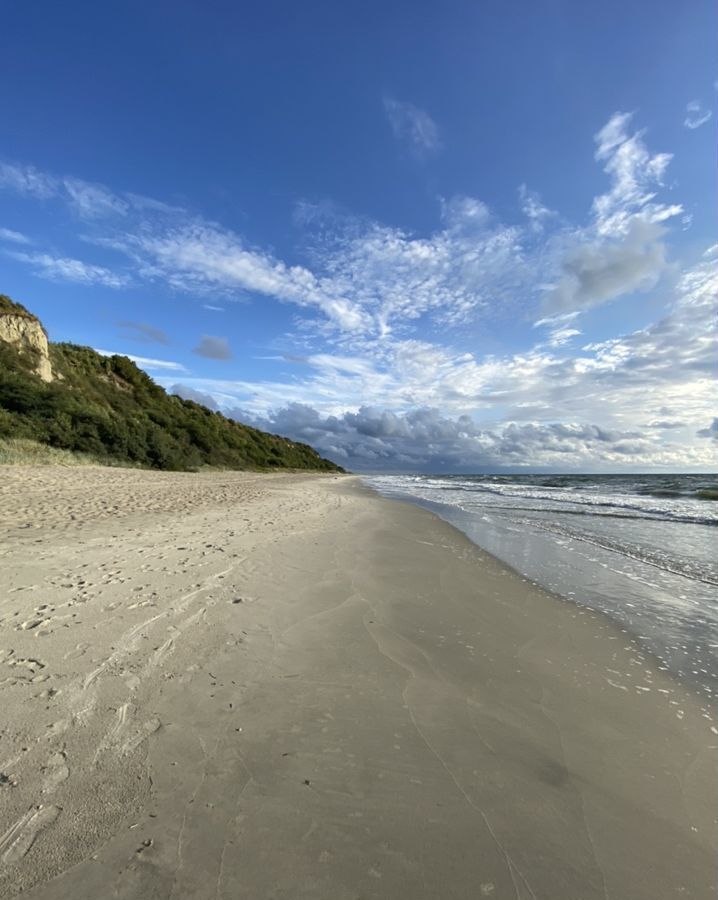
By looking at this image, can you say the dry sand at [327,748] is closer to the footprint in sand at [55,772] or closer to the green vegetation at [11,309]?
the footprint in sand at [55,772]

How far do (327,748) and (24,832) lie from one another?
163 cm

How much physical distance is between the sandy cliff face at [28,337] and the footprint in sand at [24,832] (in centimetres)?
A: 3491

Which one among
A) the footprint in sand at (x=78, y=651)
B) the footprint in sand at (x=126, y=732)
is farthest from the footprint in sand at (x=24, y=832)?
the footprint in sand at (x=78, y=651)

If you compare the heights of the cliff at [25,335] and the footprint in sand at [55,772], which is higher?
the cliff at [25,335]

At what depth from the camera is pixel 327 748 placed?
2.94m

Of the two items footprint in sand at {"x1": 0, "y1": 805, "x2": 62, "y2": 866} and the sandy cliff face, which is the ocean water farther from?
the sandy cliff face

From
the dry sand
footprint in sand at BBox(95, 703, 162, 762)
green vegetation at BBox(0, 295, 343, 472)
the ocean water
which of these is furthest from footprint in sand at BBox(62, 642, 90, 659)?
green vegetation at BBox(0, 295, 343, 472)

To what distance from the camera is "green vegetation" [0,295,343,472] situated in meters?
24.1

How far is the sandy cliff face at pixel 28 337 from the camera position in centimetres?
2961

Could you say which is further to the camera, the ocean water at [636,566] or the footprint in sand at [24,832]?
the ocean water at [636,566]

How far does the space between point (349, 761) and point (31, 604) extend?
3941 millimetres

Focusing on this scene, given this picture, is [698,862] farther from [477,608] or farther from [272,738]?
[477,608]

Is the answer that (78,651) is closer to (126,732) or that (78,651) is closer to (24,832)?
(126,732)

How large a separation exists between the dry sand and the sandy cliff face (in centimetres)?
3105
